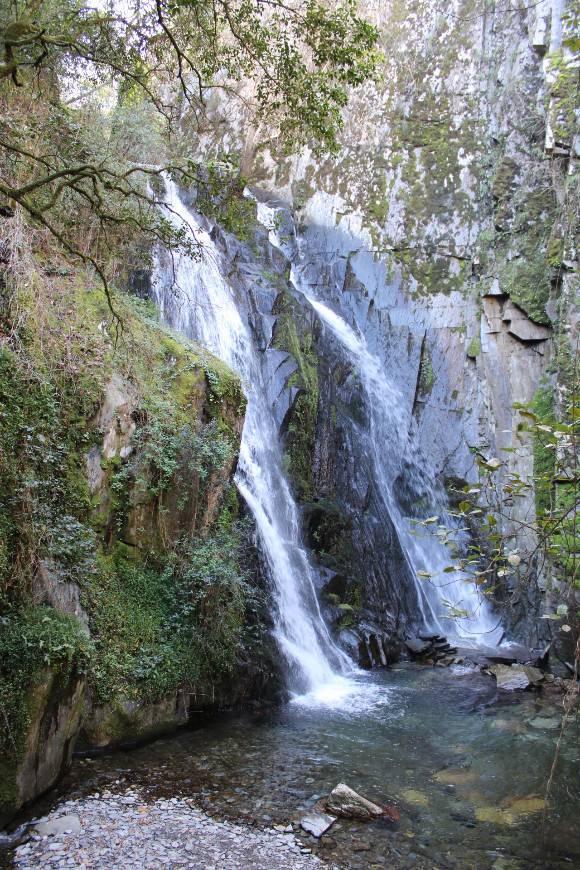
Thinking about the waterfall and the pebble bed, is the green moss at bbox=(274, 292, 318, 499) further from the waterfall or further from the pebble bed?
the pebble bed

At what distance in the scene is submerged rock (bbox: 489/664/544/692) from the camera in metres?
10.3

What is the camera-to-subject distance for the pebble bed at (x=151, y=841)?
15.2 feet

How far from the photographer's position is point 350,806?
224 inches

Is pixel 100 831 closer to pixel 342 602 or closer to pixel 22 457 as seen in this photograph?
pixel 22 457

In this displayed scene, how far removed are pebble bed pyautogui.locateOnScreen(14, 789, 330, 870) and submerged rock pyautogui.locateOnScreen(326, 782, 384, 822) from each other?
0.55m

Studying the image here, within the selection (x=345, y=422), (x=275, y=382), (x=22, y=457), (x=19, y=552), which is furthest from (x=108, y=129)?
(x=19, y=552)

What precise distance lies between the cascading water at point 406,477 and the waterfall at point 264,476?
231 cm

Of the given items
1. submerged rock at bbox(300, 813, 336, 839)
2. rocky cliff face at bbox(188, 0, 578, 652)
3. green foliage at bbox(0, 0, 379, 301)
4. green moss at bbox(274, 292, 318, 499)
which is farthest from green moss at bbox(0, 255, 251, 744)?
rocky cliff face at bbox(188, 0, 578, 652)

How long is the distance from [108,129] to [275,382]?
6815 millimetres

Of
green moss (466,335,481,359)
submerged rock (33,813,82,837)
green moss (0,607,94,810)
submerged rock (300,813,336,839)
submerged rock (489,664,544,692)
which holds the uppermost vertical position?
green moss (466,335,481,359)

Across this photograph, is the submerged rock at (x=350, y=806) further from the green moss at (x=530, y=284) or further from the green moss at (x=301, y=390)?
the green moss at (x=530, y=284)

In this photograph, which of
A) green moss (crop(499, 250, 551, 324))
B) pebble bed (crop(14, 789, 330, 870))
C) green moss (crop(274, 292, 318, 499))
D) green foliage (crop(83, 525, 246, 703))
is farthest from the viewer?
green moss (crop(499, 250, 551, 324))

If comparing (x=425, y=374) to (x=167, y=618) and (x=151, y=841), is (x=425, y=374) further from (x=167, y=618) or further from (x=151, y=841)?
(x=151, y=841)

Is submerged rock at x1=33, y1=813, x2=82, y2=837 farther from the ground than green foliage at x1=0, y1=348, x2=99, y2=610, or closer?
closer
